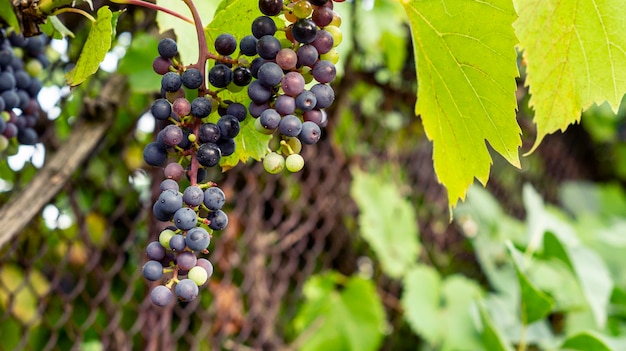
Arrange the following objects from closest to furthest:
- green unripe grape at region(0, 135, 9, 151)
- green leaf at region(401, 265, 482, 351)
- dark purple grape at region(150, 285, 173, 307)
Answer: dark purple grape at region(150, 285, 173, 307) < green unripe grape at region(0, 135, 9, 151) < green leaf at region(401, 265, 482, 351)

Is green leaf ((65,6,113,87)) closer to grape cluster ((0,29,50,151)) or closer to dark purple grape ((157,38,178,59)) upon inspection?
dark purple grape ((157,38,178,59))

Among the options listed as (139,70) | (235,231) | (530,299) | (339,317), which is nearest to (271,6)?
(139,70)

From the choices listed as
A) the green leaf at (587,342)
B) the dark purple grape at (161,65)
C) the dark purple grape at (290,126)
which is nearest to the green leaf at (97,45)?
the dark purple grape at (161,65)

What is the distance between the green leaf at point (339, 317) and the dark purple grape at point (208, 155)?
887mm

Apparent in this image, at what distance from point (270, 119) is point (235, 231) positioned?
32.5 inches

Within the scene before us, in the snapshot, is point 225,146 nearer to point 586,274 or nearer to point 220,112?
point 220,112

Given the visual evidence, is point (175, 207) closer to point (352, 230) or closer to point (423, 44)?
point (423, 44)

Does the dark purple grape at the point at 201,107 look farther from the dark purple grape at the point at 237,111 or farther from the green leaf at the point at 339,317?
the green leaf at the point at 339,317

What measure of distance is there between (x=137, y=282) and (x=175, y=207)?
768mm

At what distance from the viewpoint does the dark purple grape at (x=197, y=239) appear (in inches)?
14.7

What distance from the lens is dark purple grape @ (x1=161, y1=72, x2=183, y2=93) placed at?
41 centimetres

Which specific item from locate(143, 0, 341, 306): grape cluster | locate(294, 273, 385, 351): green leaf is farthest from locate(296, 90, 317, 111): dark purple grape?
locate(294, 273, 385, 351): green leaf

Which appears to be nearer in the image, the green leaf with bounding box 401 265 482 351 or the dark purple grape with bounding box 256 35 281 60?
the dark purple grape with bounding box 256 35 281 60

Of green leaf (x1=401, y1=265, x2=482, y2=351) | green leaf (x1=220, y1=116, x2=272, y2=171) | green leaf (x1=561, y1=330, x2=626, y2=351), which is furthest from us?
green leaf (x1=401, y1=265, x2=482, y2=351)
